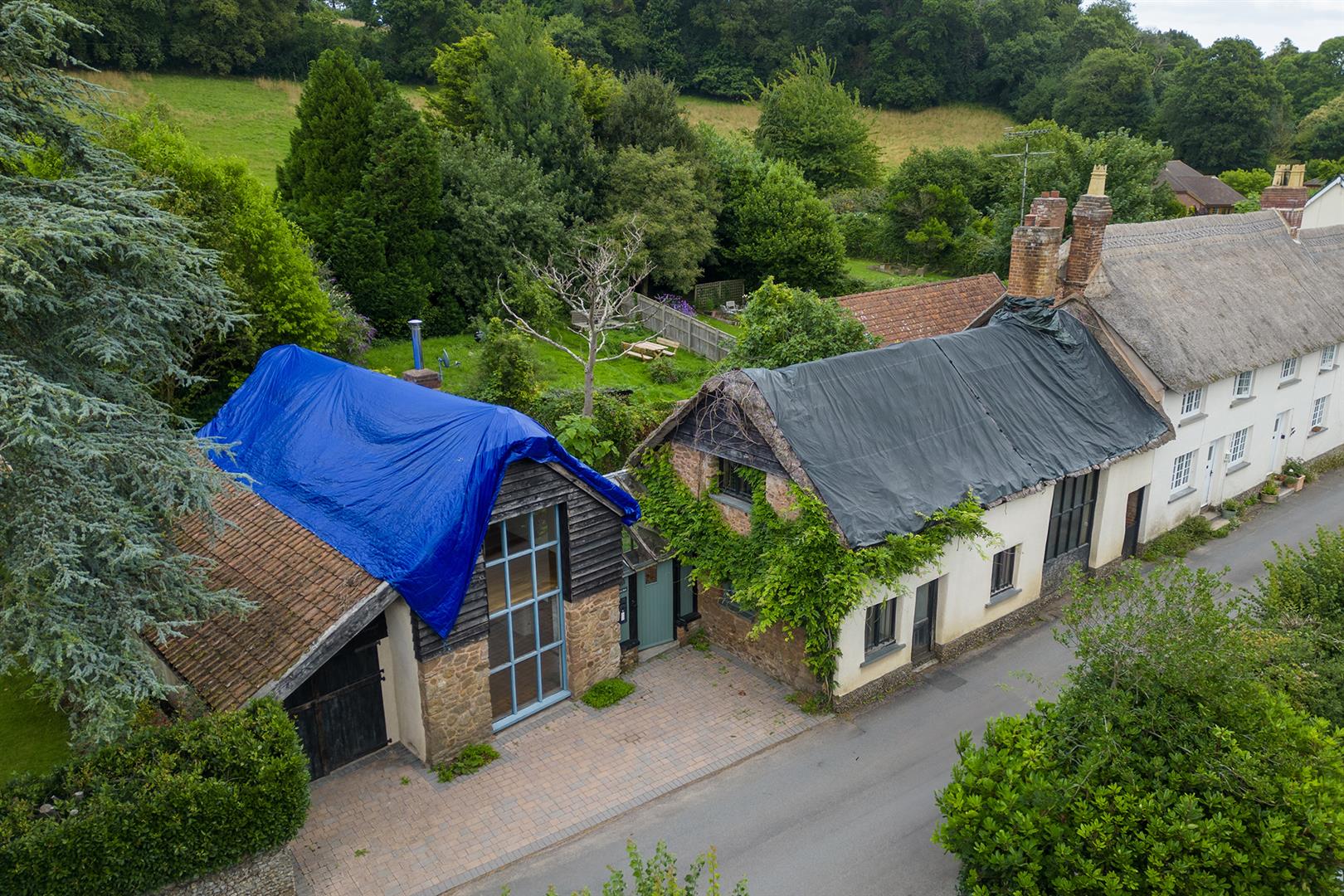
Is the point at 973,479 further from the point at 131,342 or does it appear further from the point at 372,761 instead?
the point at 131,342

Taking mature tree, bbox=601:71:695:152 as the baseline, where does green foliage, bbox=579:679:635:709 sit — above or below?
below

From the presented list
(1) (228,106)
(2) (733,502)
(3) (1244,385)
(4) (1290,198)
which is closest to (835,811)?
(2) (733,502)

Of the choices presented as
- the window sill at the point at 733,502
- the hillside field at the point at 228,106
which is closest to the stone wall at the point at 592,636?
the window sill at the point at 733,502

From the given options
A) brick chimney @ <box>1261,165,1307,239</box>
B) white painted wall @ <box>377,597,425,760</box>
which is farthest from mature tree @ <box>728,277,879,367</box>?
brick chimney @ <box>1261,165,1307,239</box>

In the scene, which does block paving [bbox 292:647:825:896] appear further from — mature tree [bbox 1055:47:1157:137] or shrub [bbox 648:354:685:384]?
mature tree [bbox 1055:47:1157:137]

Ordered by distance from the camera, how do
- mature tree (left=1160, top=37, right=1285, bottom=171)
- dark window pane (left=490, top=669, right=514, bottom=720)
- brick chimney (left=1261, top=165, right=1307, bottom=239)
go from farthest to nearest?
mature tree (left=1160, top=37, right=1285, bottom=171) < brick chimney (left=1261, top=165, right=1307, bottom=239) < dark window pane (left=490, top=669, right=514, bottom=720)

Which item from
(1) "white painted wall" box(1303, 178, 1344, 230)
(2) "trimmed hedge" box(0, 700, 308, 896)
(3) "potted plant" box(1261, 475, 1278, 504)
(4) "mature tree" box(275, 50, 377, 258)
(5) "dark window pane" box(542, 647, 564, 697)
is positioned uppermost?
(4) "mature tree" box(275, 50, 377, 258)

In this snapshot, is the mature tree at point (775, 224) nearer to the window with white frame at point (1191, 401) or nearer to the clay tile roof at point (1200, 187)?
the window with white frame at point (1191, 401)
